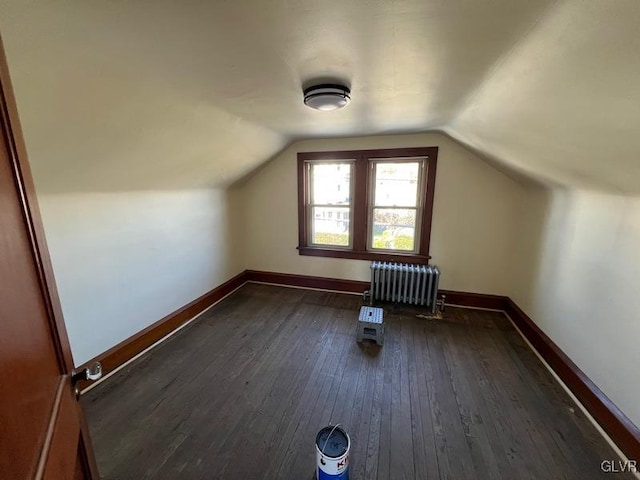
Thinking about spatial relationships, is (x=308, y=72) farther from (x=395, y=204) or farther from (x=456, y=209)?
(x=456, y=209)

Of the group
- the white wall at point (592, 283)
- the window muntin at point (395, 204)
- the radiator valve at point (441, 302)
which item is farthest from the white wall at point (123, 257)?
the white wall at point (592, 283)

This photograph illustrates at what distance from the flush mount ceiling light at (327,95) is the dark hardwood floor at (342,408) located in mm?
1988

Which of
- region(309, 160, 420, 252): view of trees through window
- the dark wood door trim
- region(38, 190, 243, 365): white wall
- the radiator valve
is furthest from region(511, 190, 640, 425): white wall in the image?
region(38, 190, 243, 365): white wall

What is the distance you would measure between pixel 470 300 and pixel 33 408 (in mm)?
3656

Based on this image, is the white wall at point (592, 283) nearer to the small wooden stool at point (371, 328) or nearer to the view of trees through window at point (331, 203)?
the small wooden stool at point (371, 328)

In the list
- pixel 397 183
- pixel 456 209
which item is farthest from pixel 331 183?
pixel 456 209

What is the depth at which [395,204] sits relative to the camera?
3.39 meters

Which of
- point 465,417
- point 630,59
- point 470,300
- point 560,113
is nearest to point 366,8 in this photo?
point 630,59

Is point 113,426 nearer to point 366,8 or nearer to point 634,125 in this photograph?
point 366,8

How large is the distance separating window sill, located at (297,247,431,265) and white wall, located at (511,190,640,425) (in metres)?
1.13

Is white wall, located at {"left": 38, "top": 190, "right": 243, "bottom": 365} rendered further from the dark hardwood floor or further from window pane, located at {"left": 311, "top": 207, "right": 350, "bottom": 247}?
window pane, located at {"left": 311, "top": 207, "right": 350, "bottom": 247}

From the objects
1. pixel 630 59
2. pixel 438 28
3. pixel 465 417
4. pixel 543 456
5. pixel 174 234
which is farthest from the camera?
pixel 174 234

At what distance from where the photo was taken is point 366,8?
36.1 inches

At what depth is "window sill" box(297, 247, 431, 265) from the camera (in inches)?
132
